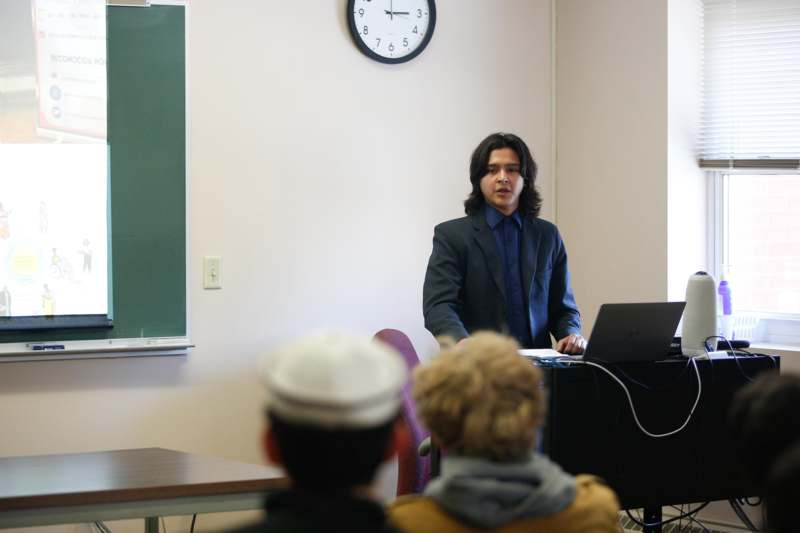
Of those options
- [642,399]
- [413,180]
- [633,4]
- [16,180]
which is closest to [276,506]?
[642,399]

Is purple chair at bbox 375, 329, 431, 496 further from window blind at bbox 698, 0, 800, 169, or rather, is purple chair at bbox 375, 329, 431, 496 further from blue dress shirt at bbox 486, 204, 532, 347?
window blind at bbox 698, 0, 800, 169

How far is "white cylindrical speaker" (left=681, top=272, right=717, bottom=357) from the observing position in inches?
114

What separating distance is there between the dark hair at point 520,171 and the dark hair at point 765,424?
2.23m

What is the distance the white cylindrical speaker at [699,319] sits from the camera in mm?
2893

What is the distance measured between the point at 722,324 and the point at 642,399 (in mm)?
1500

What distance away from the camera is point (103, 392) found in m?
3.56

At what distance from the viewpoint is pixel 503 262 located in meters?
3.31

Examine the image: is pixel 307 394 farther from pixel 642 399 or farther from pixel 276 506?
pixel 642 399

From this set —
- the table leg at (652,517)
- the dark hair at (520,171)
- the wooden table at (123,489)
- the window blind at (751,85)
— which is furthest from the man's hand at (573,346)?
the window blind at (751,85)

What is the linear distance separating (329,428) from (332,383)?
0.16 ft

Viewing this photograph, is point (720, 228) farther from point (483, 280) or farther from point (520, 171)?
point (483, 280)

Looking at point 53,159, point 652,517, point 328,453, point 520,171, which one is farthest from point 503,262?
point 328,453

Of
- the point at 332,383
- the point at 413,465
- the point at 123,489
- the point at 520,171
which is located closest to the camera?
the point at 332,383

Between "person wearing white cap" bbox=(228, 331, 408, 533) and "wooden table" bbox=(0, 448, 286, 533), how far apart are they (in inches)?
55.1
